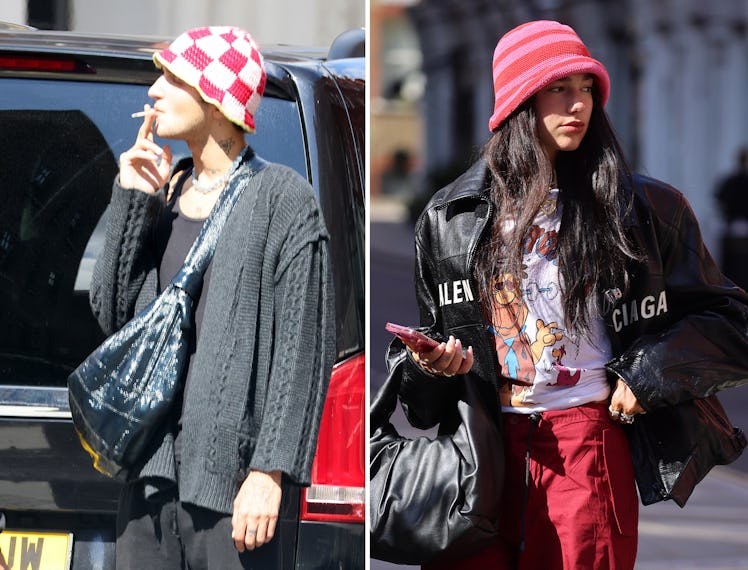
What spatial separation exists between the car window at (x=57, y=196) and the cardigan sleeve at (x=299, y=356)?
9.7 inches

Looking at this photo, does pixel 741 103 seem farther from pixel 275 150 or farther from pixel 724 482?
pixel 275 150

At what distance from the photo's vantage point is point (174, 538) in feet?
9.92

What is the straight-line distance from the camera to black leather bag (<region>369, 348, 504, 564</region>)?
3092 millimetres

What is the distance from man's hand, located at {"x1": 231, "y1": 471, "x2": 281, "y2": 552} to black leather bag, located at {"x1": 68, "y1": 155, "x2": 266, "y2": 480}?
25cm

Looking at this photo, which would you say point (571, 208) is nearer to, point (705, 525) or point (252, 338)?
point (252, 338)

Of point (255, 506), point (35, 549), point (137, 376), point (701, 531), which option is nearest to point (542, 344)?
point (255, 506)

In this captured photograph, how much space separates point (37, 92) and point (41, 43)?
14 cm

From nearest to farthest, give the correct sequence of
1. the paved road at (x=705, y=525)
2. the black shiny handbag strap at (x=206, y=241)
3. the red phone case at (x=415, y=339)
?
the red phone case at (x=415, y=339)
the black shiny handbag strap at (x=206, y=241)
the paved road at (x=705, y=525)

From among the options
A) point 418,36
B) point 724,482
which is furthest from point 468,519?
point 418,36

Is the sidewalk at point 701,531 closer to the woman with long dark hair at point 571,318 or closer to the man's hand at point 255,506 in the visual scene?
the woman with long dark hair at point 571,318

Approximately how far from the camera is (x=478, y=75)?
3212 cm

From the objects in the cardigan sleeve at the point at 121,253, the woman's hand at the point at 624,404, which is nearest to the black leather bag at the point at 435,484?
the woman's hand at the point at 624,404

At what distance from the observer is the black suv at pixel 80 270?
3.05 meters

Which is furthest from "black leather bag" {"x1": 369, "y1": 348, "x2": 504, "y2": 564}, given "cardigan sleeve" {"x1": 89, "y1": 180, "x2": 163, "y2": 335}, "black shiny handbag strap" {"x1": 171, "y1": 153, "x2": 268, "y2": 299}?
"cardigan sleeve" {"x1": 89, "y1": 180, "x2": 163, "y2": 335}
